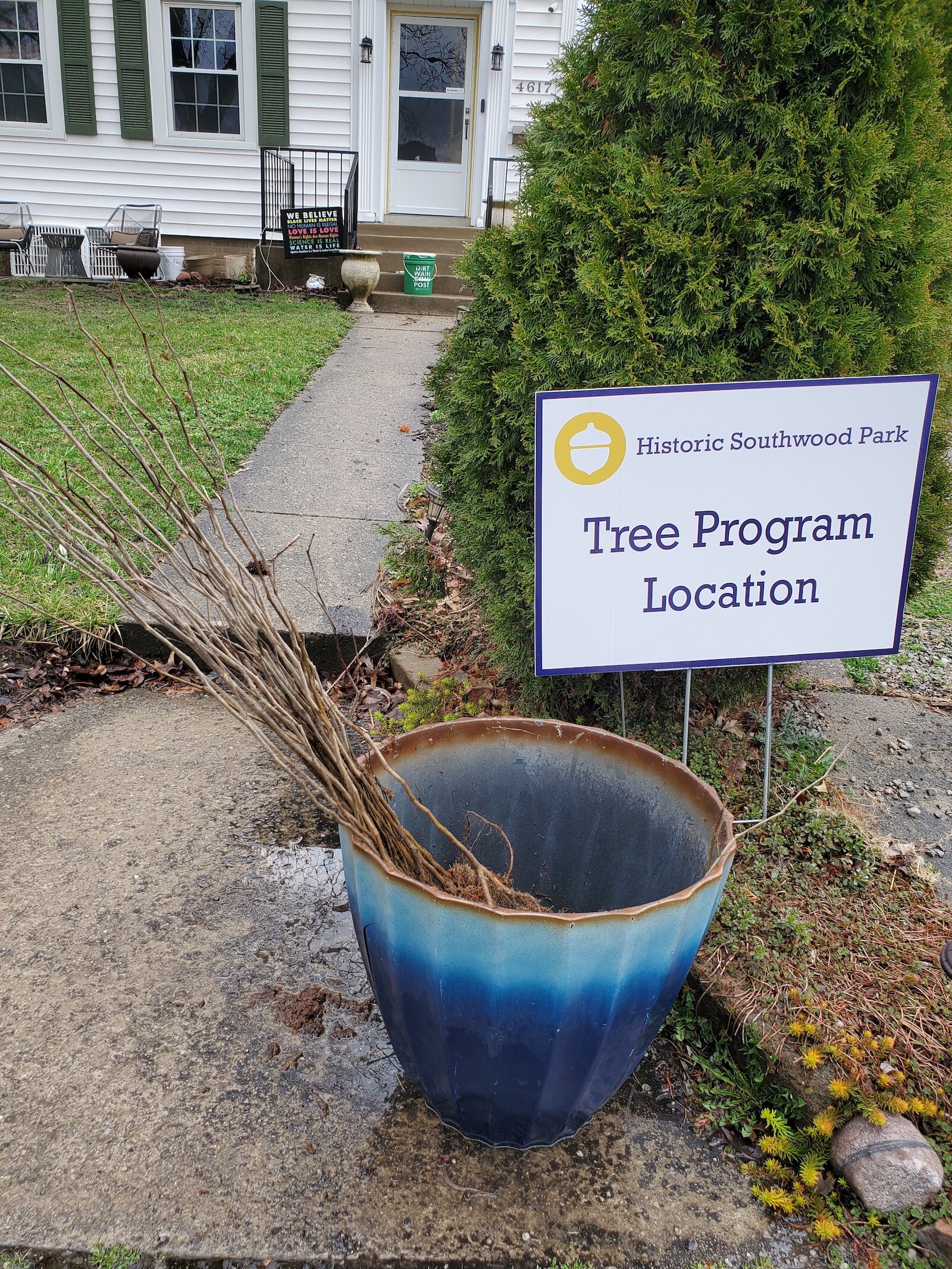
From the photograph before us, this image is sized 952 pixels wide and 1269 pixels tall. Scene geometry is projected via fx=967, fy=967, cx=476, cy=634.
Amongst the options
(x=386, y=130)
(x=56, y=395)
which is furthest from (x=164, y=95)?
(x=56, y=395)

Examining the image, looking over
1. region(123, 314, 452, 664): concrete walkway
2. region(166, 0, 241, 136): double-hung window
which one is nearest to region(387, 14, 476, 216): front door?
region(166, 0, 241, 136): double-hung window

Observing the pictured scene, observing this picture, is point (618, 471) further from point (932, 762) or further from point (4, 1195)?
point (4, 1195)

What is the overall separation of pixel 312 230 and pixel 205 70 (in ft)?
10.4

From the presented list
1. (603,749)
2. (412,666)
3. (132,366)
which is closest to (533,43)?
(132,366)

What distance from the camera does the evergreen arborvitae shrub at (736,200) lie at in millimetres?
2369

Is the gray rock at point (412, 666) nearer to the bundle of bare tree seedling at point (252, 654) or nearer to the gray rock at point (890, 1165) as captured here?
the bundle of bare tree seedling at point (252, 654)

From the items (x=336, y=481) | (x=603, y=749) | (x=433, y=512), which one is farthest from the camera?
(x=336, y=481)

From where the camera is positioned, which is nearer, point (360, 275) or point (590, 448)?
point (590, 448)

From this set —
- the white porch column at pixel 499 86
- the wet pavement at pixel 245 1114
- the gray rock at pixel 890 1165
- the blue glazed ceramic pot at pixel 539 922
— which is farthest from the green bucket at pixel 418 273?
the gray rock at pixel 890 1165

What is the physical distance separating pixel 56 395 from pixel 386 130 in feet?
28.3

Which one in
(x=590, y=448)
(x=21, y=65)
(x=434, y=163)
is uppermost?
(x=21, y=65)

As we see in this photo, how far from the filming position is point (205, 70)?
1355 centimetres

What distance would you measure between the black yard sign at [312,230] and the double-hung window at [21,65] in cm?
439

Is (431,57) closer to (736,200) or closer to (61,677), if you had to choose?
(61,677)
